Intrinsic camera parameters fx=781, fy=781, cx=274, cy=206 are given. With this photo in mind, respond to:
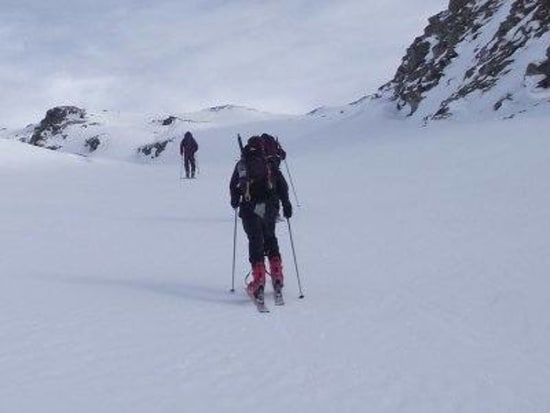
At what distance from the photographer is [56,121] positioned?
12825 centimetres

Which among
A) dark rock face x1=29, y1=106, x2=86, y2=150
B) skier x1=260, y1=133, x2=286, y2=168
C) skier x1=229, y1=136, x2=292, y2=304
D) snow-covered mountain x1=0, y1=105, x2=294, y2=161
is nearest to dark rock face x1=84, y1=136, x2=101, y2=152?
snow-covered mountain x1=0, y1=105, x2=294, y2=161

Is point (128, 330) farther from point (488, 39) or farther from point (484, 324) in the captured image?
point (488, 39)

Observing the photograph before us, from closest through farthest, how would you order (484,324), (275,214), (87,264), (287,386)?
1. (287,386)
2. (484,324)
3. (275,214)
4. (87,264)

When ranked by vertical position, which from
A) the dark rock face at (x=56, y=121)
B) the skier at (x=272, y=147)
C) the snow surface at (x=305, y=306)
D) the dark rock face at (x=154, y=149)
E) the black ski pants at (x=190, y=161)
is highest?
the dark rock face at (x=56, y=121)

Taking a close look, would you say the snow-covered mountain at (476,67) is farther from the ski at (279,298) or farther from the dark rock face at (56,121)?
the dark rock face at (56,121)

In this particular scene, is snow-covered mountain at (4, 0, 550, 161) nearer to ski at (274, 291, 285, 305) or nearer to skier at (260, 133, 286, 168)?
skier at (260, 133, 286, 168)

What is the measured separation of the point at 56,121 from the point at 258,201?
125 m

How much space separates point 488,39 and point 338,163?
1674 cm

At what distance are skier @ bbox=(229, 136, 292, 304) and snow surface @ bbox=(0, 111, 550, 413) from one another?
17.7 inches

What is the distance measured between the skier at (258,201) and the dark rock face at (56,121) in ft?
370

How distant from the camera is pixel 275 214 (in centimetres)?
931

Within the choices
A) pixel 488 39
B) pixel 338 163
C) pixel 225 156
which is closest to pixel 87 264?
pixel 338 163

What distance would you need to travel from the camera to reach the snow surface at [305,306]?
19.0ft

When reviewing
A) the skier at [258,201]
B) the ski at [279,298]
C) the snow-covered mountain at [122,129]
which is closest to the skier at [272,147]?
the skier at [258,201]
